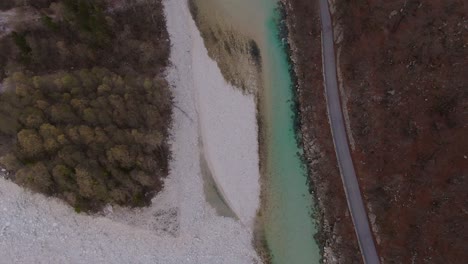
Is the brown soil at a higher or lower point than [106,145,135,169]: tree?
higher

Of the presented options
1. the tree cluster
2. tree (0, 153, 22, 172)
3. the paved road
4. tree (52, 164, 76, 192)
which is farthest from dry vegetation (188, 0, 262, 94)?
tree (0, 153, 22, 172)

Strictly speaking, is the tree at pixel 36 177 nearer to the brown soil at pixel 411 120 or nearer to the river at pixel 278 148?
the river at pixel 278 148

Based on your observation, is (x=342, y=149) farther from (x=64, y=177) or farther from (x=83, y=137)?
(x=64, y=177)

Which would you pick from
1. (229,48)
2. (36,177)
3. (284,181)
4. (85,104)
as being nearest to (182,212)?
(284,181)

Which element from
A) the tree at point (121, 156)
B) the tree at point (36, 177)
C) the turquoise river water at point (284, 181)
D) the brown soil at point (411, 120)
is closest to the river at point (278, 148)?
the turquoise river water at point (284, 181)

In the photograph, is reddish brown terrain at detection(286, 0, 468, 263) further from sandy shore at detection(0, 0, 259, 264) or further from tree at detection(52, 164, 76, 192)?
tree at detection(52, 164, 76, 192)

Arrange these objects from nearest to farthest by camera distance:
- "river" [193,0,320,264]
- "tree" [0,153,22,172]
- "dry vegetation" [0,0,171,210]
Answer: "tree" [0,153,22,172], "dry vegetation" [0,0,171,210], "river" [193,0,320,264]

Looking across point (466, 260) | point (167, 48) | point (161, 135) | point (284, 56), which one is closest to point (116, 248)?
point (161, 135)

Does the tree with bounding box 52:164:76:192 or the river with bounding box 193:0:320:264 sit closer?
the tree with bounding box 52:164:76:192
